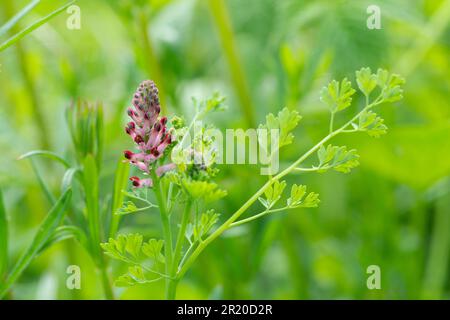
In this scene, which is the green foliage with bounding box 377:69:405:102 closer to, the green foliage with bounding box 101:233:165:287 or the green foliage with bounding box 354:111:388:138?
the green foliage with bounding box 354:111:388:138

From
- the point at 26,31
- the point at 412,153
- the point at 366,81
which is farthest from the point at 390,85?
the point at 412,153

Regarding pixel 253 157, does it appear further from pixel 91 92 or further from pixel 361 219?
pixel 91 92

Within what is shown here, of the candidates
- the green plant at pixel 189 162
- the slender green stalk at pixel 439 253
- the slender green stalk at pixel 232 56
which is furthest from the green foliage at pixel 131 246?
the slender green stalk at pixel 439 253

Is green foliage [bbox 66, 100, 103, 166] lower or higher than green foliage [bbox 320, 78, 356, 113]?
higher

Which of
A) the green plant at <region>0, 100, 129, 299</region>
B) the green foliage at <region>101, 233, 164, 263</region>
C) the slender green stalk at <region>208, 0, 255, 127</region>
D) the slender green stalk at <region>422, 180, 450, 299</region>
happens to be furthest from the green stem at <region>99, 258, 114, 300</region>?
the slender green stalk at <region>422, 180, 450, 299</region>

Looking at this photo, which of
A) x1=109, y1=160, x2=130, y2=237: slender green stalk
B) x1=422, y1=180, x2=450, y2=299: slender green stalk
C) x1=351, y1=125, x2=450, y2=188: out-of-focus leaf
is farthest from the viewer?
x1=422, y1=180, x2=450, y2=299: slender green stalk

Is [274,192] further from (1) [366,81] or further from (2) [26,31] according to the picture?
(2) [26,31]

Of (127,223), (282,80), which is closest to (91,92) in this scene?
(127,223)
